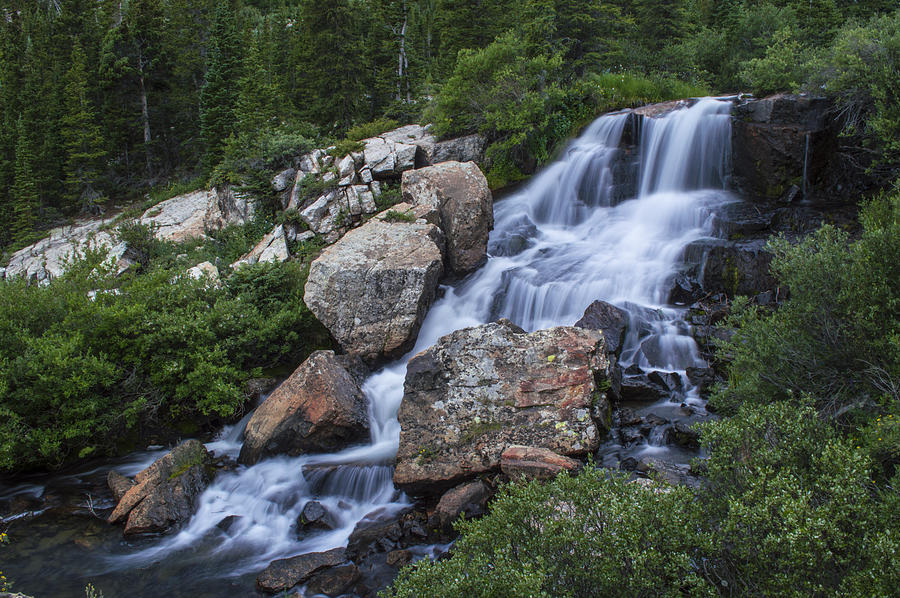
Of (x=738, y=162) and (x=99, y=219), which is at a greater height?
(x=738, y=162)

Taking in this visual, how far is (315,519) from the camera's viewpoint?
848 centimetres

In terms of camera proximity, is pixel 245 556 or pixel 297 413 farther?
pixel 297 413

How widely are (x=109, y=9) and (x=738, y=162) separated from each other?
165ft

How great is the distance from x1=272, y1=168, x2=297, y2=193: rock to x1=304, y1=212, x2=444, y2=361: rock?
25.9ft

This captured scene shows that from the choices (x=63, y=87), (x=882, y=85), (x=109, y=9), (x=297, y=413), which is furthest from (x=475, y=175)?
(x=109, y=9)

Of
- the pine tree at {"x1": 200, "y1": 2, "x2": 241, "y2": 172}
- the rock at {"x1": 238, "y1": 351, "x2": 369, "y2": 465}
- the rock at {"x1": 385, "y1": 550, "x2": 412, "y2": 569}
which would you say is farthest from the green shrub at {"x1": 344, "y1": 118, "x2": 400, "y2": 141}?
the rock at {"x1": 385, "y1": 550, "x2": 412, "y2": 569}

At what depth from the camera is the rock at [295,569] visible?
7199 mm

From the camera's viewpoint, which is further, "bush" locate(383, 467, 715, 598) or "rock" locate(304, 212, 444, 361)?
"rock" locate(304, 212, 444, 361)

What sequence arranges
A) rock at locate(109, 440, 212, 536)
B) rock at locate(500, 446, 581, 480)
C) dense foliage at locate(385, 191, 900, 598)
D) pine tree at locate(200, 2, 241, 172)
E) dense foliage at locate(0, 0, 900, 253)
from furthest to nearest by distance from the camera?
pine tree at locate(200, 2, 241, 172) < dense foliage at locate(0, 0, 900, 253) < rock at locate(109, 440, 212, 536) < rock at locate(500, 446, 581, 480) < dense foliage at locate(385, 191, 900, 598)

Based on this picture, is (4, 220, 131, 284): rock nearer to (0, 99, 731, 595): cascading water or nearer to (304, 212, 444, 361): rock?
(304, 212, 444, 361): rock

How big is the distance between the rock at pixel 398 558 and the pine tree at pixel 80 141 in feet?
114

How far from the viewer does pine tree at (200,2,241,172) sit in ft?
96.9

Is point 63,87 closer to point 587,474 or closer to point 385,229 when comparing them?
point 385,229

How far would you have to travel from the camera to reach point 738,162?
15.5 m
